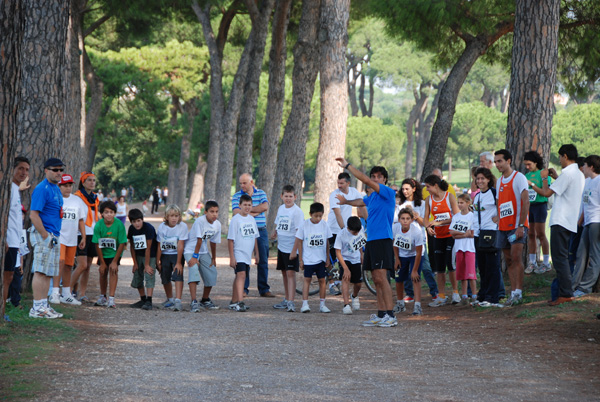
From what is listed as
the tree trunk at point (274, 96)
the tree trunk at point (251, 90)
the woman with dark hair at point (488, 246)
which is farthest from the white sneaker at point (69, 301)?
the tree trunk at point (251, 90)

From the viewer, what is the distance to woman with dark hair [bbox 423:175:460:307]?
423 inches

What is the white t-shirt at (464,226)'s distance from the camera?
10.5m

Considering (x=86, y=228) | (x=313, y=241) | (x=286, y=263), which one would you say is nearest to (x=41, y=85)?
(x=86, y=228)

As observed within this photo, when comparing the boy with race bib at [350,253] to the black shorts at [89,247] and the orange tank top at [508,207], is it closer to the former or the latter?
the orange tank top at [508,207]

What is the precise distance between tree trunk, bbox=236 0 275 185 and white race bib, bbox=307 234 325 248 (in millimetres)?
14720

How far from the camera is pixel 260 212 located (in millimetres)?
11922

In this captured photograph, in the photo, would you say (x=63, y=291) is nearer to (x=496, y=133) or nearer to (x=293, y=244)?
(x=293, y=244)

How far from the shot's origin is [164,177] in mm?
67875

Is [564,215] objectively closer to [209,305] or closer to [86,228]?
[209,305]

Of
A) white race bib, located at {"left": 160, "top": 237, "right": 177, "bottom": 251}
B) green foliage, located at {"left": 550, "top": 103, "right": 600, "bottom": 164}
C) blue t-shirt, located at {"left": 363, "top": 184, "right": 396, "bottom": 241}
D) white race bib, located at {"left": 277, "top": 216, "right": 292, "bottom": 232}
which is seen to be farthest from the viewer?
green foliage, located at {"left": 550, "top": 103, "right": 600, "bottom": 164}

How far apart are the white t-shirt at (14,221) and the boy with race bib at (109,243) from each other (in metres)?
2.13

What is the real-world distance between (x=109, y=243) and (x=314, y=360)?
15.9 feet

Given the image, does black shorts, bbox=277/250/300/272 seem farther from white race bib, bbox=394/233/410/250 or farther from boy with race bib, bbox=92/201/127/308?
boy with race bib, bbox=92/201/127/308

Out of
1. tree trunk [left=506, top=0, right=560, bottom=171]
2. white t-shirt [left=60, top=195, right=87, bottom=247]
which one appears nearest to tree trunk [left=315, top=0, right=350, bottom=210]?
tree trunk [left=506, top=0, right=560, bottom=171]
